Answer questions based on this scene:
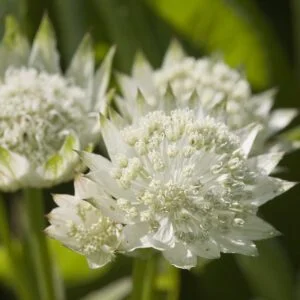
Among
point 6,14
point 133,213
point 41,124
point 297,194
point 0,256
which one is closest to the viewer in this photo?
point 133,213

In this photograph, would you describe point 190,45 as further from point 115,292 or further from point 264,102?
point 115,292

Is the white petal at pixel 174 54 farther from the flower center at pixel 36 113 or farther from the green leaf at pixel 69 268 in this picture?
the green leaf at pixel 69 268

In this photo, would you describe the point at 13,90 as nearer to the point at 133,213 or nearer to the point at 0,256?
the point at 133,213

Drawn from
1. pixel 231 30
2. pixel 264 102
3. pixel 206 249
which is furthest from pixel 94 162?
pixel 231 30

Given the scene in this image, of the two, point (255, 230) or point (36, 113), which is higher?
point (36, 113)

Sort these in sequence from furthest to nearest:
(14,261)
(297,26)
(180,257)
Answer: (297,26)
(14,261)
(180,257)

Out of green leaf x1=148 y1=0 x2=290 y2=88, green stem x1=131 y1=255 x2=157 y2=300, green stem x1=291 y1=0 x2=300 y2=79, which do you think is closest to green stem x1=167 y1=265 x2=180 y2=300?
green stem x1=131 y1=255 x2=157 y2=300

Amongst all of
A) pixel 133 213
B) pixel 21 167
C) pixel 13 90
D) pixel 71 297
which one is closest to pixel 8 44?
pixel 13 90
